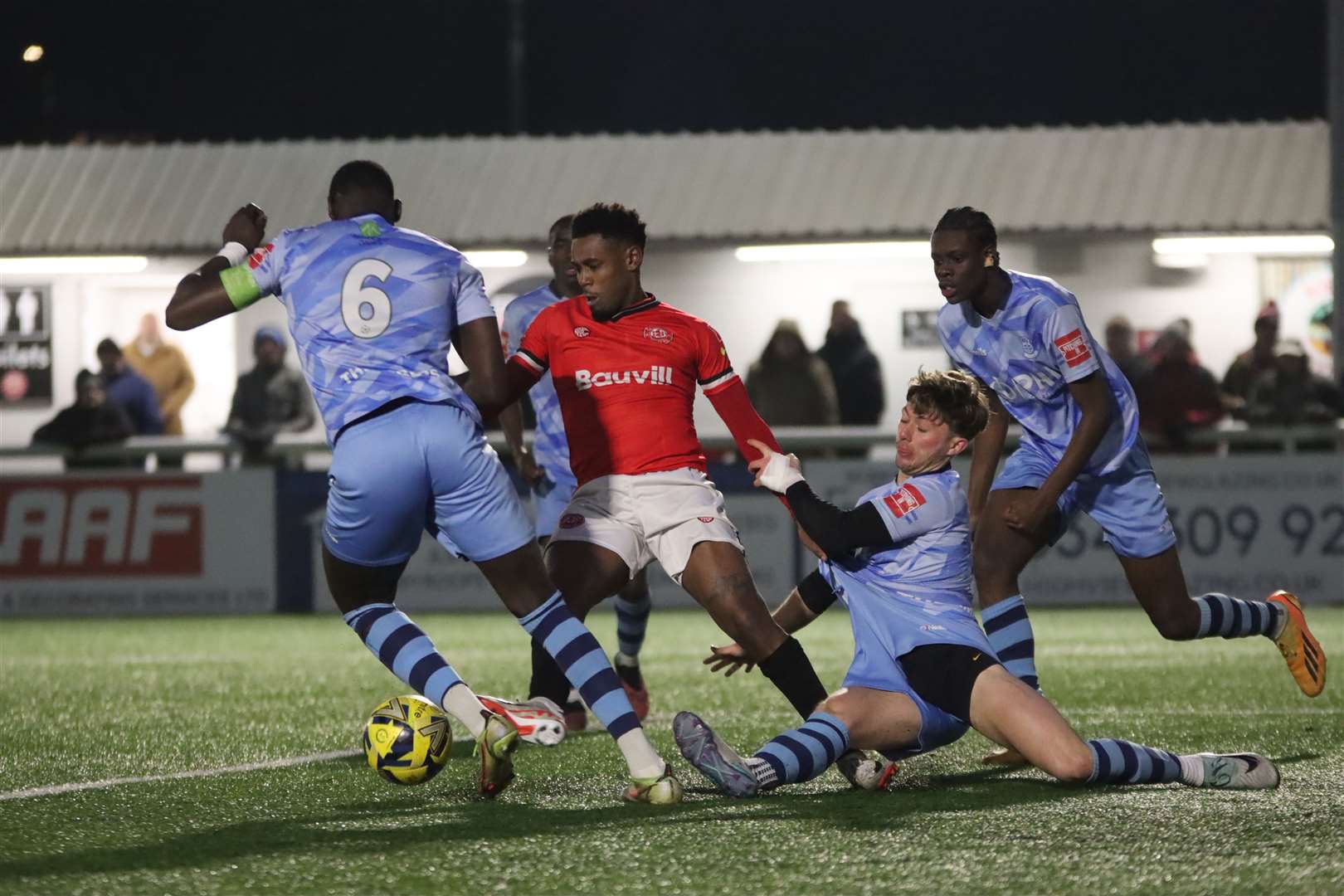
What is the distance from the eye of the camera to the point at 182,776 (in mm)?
6113

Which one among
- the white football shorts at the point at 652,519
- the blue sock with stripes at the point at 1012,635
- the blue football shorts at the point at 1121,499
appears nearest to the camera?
the white football shorts at the point at 652,519

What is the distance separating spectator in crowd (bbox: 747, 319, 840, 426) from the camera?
14.9 meters

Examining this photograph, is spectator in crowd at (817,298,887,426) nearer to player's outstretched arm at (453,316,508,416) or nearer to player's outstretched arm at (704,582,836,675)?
player's outstretched arm at (704,582,836,675)

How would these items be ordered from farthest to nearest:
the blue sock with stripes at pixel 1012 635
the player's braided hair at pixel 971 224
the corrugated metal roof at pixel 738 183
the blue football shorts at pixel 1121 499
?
the corrugated metal roof at pixel 738 183, the blue football shorts at pixel 1121 499, the blue sock with stripes at pixel 1012 635, the player's braided hair at pixel 971 224

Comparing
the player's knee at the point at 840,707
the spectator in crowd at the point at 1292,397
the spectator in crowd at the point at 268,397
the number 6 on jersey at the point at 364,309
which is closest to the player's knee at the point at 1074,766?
the player's knee at the point at 840,707

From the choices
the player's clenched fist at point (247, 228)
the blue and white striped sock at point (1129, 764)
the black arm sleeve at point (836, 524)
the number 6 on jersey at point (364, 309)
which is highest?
the player's clenched fist at point (247, 228)

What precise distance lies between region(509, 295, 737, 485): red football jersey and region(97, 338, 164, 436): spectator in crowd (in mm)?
10275

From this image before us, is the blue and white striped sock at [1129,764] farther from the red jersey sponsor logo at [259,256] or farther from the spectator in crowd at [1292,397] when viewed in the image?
the spectator in crowd at [1292,397]

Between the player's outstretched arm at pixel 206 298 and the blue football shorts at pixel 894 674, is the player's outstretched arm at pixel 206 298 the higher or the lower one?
the higher one

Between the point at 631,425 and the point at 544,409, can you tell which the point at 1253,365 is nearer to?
the point at 544,409

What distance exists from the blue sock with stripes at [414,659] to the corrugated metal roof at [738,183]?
1298 cm

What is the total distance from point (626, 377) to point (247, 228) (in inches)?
46.8

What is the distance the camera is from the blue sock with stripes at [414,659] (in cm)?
543

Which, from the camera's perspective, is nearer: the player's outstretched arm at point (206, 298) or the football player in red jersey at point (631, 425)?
the player's outstretched arm at point (206, 298)
